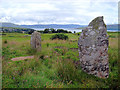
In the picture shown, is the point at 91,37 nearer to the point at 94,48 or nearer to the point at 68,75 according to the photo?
the point at 94,48

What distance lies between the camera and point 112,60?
7383mm

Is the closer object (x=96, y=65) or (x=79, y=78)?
(x=79, y=78)

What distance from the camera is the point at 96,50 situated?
226 inches

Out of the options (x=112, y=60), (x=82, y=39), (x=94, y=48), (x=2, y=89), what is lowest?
(x=2, y=89)

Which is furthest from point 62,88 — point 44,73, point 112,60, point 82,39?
point 112,60

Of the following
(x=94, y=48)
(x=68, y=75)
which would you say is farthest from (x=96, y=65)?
(x=68, y=75)

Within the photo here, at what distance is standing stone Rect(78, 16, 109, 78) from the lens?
5.72 m

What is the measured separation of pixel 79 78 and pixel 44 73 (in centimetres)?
184

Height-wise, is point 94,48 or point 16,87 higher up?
point 94,48

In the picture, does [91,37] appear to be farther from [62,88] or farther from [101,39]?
[62,88]

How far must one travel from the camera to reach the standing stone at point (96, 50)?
5.72 m

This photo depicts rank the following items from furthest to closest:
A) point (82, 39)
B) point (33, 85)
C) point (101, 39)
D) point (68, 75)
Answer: point (82, 39)
point (101, 39)
point (68, 75)
point (33, 85)

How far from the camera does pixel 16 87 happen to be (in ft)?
14.8

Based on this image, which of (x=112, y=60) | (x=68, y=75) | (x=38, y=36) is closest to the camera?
(x=68, y=75)
